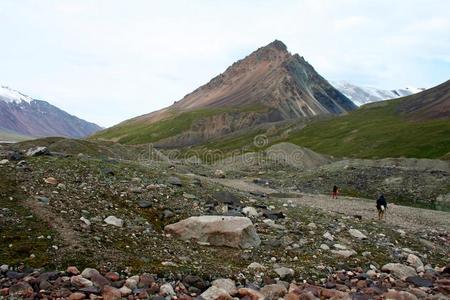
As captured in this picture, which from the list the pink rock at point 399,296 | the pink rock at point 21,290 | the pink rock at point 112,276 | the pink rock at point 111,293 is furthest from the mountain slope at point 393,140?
the pink rock at point 21,290

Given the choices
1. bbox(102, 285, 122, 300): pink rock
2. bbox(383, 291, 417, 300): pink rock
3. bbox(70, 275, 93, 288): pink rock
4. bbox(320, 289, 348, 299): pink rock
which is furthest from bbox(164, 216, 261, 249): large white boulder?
bbox(102, 285, 122, 300): pink rock

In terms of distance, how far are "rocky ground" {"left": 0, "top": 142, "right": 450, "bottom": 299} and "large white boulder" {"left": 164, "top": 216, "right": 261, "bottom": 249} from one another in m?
0.06

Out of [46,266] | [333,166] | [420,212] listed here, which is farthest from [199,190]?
[333,166]

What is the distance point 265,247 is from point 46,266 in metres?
9.36

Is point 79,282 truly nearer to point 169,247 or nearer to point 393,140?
point 169,247

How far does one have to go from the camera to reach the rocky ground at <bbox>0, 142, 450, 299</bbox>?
48.0 ft

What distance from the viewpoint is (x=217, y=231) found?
20.2 metres

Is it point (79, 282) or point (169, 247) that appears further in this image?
point (169, 247)

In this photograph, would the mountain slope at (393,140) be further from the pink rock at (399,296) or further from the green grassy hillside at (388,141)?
the pink rock at (399,296)

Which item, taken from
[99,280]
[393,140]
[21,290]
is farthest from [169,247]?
[393,140]

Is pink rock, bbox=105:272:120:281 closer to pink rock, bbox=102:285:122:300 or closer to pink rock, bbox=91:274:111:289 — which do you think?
pink rock, bbox=91:274:111:289

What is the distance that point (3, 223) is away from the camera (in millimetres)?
17328

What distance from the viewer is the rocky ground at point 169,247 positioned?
14.6 meters

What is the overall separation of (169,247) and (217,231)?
244cm
